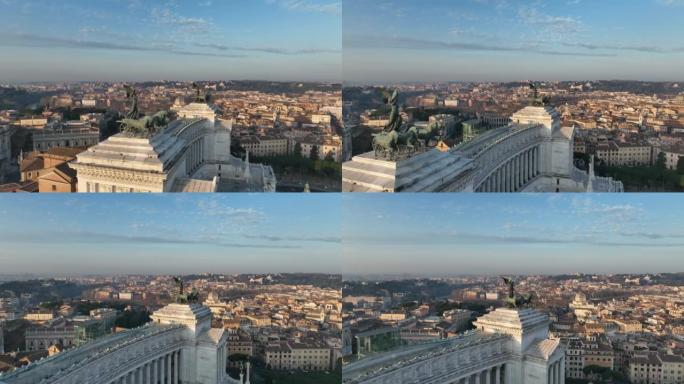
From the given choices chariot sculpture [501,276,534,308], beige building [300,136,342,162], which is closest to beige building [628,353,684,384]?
chariot sculpture [501,276,534,308]

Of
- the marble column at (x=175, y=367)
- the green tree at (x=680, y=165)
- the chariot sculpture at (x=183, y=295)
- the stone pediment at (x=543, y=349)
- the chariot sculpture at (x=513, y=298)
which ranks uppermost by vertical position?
the green tree at (x=680, y=165)

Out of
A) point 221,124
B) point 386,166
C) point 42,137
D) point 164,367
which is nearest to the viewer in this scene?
point 386,166

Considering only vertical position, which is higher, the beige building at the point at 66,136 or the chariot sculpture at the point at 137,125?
the chariot sculpture at the point at 137,125

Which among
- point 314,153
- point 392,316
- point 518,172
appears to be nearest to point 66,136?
point 314,153

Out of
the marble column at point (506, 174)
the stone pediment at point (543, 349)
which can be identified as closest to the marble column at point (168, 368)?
the stone pediment at point (543, 349)

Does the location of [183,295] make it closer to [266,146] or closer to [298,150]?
[298,150]

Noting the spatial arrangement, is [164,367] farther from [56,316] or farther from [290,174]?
[290,174]

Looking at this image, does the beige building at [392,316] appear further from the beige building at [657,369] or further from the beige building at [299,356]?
the beige building at [657,369]

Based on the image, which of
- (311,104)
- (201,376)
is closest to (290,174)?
(311,104)
